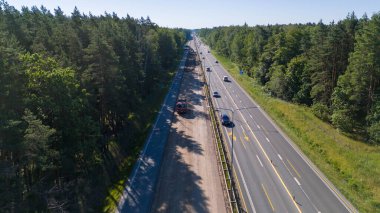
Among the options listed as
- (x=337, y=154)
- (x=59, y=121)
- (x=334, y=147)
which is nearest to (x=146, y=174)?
(x=59, y=121)

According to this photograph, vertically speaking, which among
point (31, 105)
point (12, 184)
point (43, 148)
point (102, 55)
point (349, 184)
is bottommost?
point (349, 184)

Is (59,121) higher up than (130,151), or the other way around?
(59,121)

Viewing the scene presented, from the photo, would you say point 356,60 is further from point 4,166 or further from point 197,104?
point 4,166

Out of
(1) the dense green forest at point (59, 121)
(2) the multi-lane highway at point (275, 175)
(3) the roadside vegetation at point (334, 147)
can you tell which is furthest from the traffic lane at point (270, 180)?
(1) the dense green forest at point (59, 121)

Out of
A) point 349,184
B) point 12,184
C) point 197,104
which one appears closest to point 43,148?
point 12,184

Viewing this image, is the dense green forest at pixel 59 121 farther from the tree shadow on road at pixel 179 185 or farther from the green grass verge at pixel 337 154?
the green grass verge at pixel 337 154

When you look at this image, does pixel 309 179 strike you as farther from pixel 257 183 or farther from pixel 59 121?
pixel 59 121
